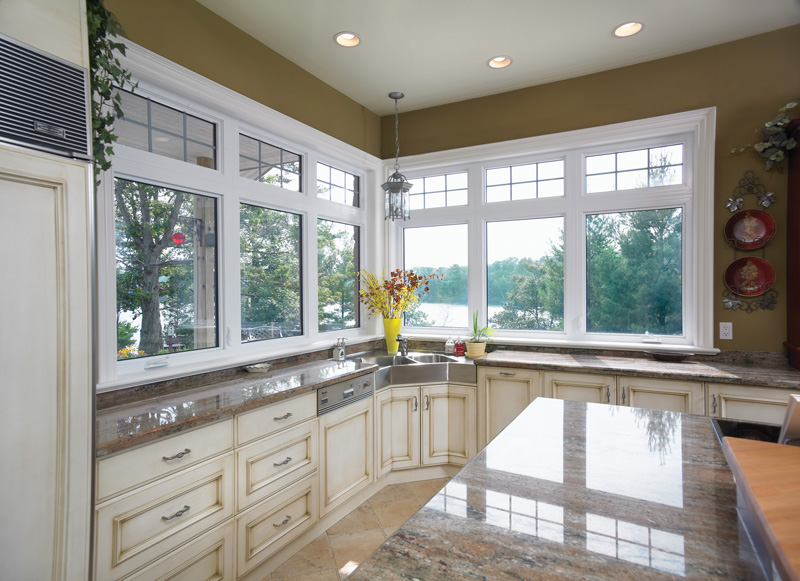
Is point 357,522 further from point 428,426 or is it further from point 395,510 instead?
point 428,426

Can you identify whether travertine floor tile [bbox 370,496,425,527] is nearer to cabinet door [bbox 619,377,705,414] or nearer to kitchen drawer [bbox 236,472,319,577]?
kitchen drawer [bbox 236,472,319,577]

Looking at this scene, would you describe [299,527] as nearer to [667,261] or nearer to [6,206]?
[6,206]

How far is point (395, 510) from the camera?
2881mm

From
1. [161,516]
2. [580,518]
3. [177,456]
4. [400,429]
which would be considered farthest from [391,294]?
[580,518]

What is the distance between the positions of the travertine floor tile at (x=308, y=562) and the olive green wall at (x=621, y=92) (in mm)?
2698

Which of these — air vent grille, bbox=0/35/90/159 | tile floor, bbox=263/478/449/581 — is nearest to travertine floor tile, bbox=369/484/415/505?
tile floor, bbox=263/478/449/581

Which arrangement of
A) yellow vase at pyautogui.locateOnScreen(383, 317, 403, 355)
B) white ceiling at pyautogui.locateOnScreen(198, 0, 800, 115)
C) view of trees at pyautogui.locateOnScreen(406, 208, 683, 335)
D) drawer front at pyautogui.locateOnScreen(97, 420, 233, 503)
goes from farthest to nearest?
yellow vase at pyautogui.locateOnScreen(383, 317, 403, 355), view of trees at pyautogui.locateOnScreen(406, 208, 683, 335), white ceiling at pyautogui.locateOnScreen(198, 0, 800, 115), drawer front at pyautogui.locateOnScreen(97, 420, 233, 503)

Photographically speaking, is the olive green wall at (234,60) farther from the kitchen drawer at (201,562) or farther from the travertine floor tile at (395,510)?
the travertine floor tile at (395,510)

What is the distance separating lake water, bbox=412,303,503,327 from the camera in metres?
3.94

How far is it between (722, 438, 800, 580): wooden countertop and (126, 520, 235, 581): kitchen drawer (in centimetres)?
188

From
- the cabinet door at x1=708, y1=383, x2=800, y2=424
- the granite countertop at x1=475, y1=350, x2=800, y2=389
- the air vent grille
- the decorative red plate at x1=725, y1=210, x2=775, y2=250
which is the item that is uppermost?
the air vent grille

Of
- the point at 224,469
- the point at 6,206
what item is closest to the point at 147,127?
the point at 6,206

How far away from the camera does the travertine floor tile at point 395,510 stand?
2.75 metres

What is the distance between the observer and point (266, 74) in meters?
2.88
